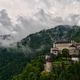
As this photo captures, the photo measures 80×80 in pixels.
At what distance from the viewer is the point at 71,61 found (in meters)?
107

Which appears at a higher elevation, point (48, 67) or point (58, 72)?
point (48, 67)

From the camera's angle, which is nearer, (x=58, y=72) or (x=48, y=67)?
(x=58, y=72)

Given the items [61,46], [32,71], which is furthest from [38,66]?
[61,46]

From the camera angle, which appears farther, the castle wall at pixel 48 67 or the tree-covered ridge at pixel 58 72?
the castle wall at pixel 48 67

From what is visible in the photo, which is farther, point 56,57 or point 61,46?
point 61,46

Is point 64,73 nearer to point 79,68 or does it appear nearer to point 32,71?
point 79,68

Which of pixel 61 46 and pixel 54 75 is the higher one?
pixel 61 46

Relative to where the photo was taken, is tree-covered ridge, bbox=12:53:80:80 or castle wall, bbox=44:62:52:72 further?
castle wall, bbox=44:62:52:72

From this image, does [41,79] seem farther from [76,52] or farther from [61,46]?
[61,46]

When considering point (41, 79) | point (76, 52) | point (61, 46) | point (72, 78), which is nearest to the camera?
point (72, 78)

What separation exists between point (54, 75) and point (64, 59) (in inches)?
441

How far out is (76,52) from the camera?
406 feet

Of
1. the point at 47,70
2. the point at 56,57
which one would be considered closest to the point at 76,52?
the point at 56,57

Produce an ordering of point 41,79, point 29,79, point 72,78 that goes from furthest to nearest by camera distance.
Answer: point 29,79
point 41,79
point 72,78
